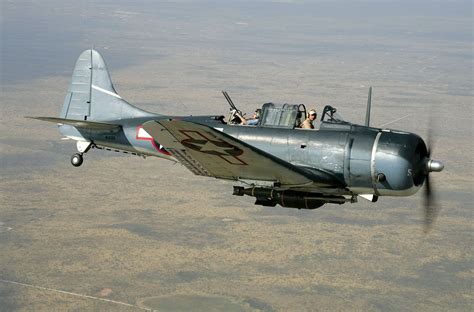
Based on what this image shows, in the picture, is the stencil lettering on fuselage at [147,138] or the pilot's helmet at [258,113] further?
the stencil lettering on fuselage at [147,138]

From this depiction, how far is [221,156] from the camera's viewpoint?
95.7 ft

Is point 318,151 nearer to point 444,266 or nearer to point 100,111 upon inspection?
point 100,111

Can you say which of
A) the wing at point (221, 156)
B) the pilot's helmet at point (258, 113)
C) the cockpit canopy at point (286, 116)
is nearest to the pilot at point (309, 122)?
the cockpit canopy at point (286, 116)

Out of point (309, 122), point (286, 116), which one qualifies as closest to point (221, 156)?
point (286, 116)

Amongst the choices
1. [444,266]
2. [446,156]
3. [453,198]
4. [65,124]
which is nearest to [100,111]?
[65,124]

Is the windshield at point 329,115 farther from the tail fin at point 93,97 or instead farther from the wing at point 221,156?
the tail fin at point 93,97

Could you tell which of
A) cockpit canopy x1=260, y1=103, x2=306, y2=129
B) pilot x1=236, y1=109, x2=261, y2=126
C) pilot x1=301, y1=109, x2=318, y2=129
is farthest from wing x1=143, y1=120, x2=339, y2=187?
pilot x1=236, y1=109, x2=261, y2=126

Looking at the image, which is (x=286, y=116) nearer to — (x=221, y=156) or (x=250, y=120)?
(x=250, y=120)

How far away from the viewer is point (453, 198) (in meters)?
164

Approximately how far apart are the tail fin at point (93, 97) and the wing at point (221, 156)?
6.68 meters

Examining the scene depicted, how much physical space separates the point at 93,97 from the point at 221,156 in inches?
398

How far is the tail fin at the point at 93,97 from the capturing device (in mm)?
36625

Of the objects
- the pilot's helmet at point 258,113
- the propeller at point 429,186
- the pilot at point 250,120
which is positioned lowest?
the propeller at point 429,186

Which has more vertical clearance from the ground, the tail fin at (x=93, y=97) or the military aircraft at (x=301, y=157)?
the tail fin at (x=93, y=97)
